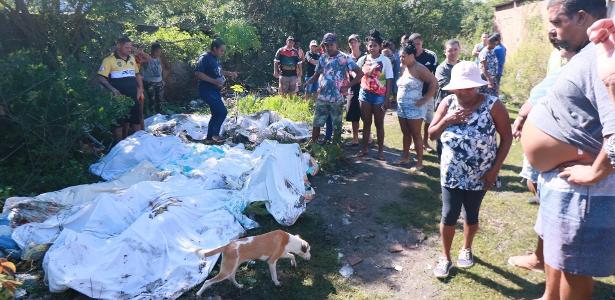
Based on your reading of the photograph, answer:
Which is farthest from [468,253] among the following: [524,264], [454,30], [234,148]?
[454,30]

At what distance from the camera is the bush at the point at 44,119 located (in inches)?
192

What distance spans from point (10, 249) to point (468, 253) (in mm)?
3929

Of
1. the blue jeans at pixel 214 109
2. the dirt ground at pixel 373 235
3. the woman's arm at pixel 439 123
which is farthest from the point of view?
the blue jeans at pixel 214 109

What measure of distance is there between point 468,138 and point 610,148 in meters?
1.34

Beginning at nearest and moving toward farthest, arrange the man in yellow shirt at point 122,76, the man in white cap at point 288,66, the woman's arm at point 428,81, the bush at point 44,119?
1. the bush at point 44,119
2. the woman's arm at point 428,81
3. the man in yellow shirt at point 122,76
4. the man in white cap at point 288,66

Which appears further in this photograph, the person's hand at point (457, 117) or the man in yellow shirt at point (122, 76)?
the man in yellow shirt at point (122, 76)

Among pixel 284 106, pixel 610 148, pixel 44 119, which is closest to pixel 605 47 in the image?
pixel 610 148

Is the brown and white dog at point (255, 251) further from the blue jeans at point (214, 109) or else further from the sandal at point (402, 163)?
the blue jeans at point (214, 109)

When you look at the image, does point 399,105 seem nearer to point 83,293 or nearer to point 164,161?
point 164,161

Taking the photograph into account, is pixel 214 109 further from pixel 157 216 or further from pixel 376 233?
pixel 376 233

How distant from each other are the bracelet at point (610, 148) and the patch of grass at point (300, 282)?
2.06 m

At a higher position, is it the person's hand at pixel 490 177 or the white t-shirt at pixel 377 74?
the white t-shirt at pixel 377 74

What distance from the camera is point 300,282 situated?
352 cm

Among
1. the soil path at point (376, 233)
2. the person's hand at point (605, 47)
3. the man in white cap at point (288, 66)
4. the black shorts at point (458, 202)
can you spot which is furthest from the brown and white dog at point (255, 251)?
the man in white cap at point (288, 66)
